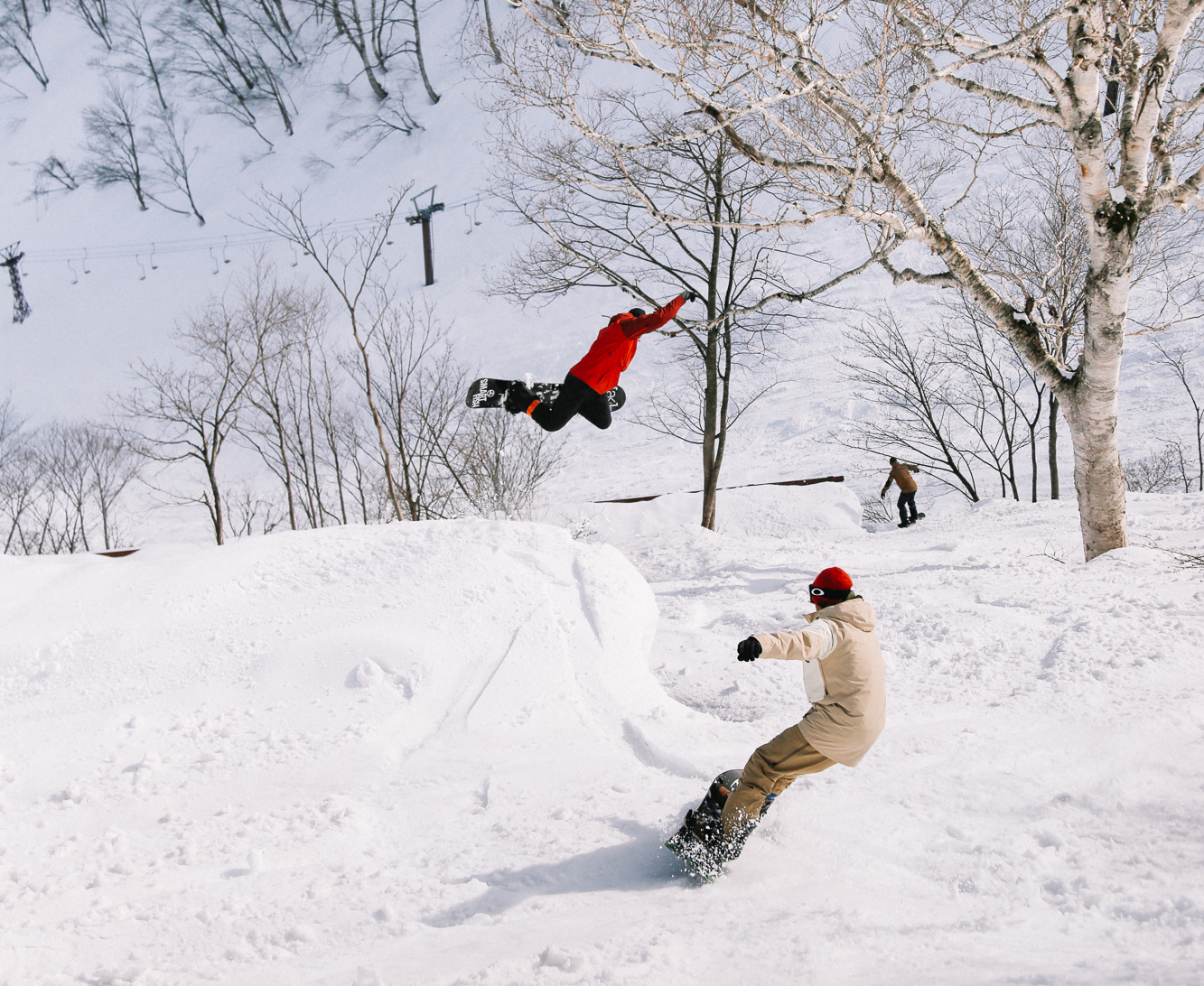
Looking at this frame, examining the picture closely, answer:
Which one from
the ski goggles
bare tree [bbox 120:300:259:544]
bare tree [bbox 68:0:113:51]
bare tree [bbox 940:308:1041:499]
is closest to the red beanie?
the ski goggles

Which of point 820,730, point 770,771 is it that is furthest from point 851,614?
point 770,771

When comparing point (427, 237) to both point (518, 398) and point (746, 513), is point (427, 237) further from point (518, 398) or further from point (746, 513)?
point (518, 398)

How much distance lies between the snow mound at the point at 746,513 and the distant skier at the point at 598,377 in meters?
10.2

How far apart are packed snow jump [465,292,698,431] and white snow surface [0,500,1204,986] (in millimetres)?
1208

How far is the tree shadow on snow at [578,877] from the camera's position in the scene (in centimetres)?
345

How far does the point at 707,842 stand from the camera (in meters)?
3.59

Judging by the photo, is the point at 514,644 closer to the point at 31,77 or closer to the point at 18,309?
the point at 18,309

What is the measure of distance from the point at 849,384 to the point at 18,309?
4446 centimetres

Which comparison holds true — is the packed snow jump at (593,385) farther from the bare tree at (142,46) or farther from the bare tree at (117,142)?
the bare tree at (142,46)

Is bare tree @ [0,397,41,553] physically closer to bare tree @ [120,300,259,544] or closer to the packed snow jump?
bare tree @ [120,300,259,544]

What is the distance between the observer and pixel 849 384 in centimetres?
2872

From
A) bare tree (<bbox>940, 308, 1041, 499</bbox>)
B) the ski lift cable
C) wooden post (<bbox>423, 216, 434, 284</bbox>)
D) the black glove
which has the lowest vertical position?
the black glove

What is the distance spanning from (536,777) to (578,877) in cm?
96

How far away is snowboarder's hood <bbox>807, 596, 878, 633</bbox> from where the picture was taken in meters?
3.42
